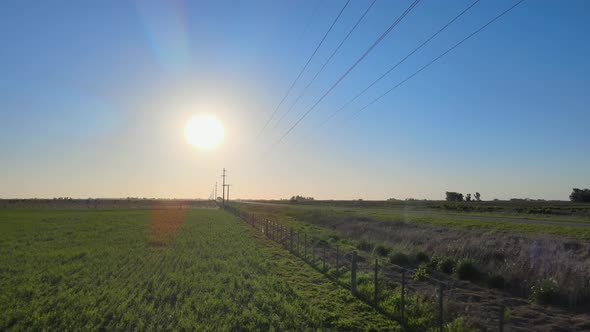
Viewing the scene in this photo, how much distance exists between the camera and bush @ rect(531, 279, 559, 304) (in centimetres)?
1306

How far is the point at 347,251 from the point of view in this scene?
25.2 metres

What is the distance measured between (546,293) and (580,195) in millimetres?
141738

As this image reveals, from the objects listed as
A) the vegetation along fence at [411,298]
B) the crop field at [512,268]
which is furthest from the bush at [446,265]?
the vegetation along fence at [411,298]

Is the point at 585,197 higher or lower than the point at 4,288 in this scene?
higher

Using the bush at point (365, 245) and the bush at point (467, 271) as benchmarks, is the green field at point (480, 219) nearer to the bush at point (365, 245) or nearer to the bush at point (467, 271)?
the bush at point (365, 245)

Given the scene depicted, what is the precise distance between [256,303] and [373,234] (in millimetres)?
21412

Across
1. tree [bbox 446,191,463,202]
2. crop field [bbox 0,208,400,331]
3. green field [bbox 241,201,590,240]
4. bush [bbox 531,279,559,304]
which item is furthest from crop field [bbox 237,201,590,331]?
tree [bbox 446,191,463,202]

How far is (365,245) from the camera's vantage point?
2702cm

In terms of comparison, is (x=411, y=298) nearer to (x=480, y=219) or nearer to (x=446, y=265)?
(x=446, y=265)

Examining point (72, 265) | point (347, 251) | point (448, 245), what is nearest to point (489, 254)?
point (448, 245)

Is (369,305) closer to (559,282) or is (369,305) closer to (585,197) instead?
(559,282)

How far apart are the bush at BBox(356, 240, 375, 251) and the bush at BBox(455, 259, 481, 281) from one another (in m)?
9.00

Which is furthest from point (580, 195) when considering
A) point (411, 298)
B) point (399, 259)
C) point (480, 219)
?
point (411, 298)

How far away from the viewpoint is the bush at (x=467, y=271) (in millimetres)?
16952
